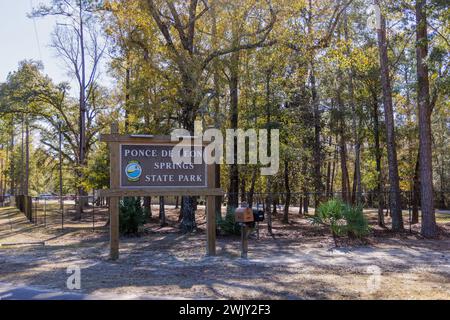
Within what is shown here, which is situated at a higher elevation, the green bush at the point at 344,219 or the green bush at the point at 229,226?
the green bush at the point at 344,219

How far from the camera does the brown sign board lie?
11578 mm

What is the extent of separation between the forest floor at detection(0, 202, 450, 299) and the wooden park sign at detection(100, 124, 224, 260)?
3.89 feet

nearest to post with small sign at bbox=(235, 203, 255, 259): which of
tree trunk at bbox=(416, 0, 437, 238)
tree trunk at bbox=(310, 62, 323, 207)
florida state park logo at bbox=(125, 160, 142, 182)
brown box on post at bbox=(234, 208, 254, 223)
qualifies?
brown box on post at bbox=(234, 208, 254, 223)

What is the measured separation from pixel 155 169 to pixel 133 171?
545 millimetres

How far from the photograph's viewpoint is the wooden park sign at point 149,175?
11.5 metres

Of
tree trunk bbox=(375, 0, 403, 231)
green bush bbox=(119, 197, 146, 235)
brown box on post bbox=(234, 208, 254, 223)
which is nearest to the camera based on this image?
brown box on post bbox=(234, 208, 254, 223)

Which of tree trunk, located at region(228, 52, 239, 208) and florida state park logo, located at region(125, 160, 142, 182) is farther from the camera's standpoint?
tree trunk, located at region(228, 52, 239, 208)

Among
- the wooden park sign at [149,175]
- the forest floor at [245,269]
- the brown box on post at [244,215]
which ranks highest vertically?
the wooden park sign at [149,175]

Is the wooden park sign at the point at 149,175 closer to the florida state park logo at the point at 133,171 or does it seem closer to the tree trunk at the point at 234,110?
the florida state park logo at the point at 133,171

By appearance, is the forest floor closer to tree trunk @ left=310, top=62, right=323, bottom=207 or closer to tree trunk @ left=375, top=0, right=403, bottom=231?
tree trunk @ left=375, top=0, right=403, bottom=231

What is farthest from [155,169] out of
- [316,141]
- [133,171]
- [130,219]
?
[316,141]

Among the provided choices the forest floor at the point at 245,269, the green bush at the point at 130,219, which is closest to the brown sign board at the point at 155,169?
the forest floor at the point at 245,269
